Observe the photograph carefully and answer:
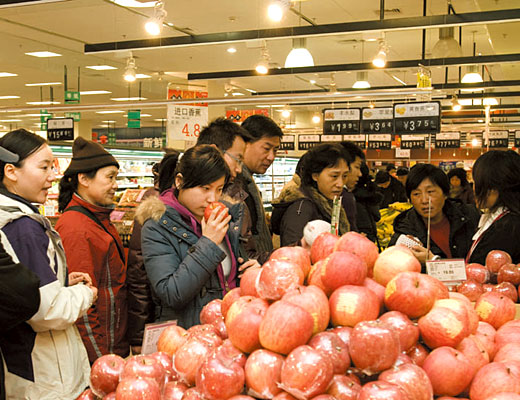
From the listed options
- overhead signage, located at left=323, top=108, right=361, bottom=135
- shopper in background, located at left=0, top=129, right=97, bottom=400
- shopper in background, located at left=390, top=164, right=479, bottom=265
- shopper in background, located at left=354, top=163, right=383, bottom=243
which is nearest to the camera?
shopper in background, located at left=0, top=129, right=97, bottom=400

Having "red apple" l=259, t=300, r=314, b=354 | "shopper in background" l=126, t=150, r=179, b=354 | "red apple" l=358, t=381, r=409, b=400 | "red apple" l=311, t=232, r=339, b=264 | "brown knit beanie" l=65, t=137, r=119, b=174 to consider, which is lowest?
"shopper in background" l=126, t=150, r=179, b=354

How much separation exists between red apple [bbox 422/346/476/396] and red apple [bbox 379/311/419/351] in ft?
0.22

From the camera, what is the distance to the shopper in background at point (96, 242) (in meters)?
2.56

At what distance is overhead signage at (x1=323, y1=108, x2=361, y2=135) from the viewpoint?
10109mm

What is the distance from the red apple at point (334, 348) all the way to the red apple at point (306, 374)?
7cm

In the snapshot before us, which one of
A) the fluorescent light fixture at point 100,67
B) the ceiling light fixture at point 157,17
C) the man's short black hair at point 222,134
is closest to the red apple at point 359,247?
the man's short black hair at point 222,134

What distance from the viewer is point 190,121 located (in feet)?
25.4

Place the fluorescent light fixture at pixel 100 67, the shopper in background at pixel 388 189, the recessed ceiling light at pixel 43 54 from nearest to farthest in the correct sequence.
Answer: the shopper in background at pixel 388 189 → the recessed ceiling light at pixel 43 54 → the fluorescent light fixture at pixel 100 67

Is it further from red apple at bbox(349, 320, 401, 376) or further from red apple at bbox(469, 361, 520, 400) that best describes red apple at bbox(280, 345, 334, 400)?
red apple at bbox(469, 361, 520, 400)

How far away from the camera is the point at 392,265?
167cm

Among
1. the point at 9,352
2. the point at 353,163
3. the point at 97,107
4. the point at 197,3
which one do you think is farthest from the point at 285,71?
the point at 9,352

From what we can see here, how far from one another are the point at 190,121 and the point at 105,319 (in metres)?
5.39

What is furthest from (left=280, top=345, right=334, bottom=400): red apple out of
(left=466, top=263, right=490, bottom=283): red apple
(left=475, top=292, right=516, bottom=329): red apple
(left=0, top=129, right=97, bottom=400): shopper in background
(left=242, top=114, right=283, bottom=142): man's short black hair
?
(left=242, top=114, right=283, bottom=142): man's short black hair

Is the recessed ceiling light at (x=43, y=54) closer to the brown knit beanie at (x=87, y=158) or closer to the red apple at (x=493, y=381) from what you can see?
the brown knit beanie at (x=87, y=158)
